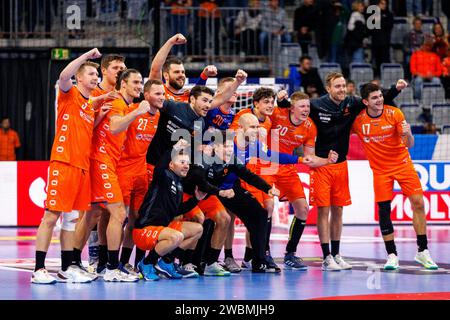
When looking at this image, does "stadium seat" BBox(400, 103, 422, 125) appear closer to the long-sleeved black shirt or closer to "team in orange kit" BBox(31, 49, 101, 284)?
the long-sleeved black shirt

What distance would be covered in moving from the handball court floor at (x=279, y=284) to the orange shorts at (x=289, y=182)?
3.07ft

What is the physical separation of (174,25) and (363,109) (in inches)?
387

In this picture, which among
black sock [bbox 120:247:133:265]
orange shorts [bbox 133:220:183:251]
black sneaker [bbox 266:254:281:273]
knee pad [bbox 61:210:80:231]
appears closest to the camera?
knee pad [bbox 61:210:80:231]

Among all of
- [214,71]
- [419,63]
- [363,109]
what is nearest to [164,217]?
[214,71]

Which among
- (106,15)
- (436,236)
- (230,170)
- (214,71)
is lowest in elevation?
(436,236)

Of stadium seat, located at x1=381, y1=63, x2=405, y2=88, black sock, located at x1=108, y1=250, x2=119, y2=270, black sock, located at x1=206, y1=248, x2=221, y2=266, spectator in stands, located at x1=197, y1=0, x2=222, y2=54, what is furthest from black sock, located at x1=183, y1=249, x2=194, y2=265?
stadium seat, located at x1=381, y1=63, x2=405, y2=88

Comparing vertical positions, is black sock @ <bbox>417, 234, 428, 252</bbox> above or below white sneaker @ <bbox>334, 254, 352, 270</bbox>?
above

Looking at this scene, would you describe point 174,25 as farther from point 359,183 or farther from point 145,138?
point 145,138

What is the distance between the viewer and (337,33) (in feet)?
75.0

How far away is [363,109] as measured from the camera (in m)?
12.5

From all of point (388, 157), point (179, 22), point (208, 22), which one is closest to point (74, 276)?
point (388, 157)

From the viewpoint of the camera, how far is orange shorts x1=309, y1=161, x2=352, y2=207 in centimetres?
1231

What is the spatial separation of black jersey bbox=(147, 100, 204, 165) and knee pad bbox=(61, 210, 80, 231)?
4.19ft

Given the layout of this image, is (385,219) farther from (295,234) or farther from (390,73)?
(390,73)
